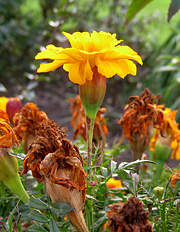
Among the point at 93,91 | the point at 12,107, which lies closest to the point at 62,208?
the point at 93,91

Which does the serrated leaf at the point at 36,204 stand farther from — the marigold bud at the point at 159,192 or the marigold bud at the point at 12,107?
the marigold bud at the point at 12,107

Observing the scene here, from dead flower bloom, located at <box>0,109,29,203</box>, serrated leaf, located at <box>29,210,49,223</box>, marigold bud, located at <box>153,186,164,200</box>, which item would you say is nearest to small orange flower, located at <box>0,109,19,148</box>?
dead flower bloom, located at <box>0,109,29,203</box>

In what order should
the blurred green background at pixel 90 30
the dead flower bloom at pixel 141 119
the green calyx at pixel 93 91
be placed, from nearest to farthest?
the green calyx at pixel 93 91 → the dead flower bloom at pixel 141 119 → the blurred green background at pixel 90 30

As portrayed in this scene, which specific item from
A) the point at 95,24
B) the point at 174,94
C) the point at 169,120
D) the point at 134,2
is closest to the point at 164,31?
the point at 95,24

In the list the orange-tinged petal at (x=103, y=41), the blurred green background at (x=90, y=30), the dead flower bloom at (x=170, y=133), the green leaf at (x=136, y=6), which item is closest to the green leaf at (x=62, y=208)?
the orange-tinged petal at (x=103, y=41)

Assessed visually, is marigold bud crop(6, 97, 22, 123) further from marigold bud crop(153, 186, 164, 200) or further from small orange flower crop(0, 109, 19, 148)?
marigold bud crop(153, 186, 164, 200)

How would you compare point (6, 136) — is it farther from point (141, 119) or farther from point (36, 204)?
point (141, 119)
